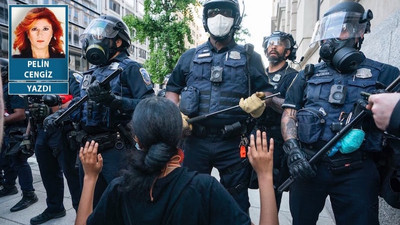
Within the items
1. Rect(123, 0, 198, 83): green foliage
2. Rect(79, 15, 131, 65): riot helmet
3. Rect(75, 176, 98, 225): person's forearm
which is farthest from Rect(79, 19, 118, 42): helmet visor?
Rect(123, 0, 198, 83): green foliage

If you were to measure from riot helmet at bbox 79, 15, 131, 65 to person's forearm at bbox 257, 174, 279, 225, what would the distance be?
196cm

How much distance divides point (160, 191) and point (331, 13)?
189cm

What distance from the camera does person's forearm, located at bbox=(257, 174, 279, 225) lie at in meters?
1.26

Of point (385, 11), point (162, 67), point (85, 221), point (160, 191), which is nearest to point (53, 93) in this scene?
point (85, 221)

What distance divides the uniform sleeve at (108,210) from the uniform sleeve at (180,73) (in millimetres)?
1498

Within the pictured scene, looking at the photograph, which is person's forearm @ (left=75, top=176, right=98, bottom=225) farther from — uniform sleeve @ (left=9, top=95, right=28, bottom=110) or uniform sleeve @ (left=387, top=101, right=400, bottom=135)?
uniform sleeve @ (left=9, top=95, right=28, bottom=110)

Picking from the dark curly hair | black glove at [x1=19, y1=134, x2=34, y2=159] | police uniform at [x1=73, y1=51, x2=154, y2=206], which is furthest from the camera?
black glove at [x1=19, y1=134, x2=34, y2=159]

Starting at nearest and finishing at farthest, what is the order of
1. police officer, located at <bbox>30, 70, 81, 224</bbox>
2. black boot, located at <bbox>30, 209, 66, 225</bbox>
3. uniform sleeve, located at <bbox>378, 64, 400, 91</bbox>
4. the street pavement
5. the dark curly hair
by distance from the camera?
1. the dark curly hair
2. uniform sleeve, located at <bbox>378, 64, 400, 91</bbox>
3. police officer, located at <bbox>30, 70, 81, 224</bbox>
4. black boot, located at <bbox>30, 209, 66, 225</bbox>
5. the street pavement

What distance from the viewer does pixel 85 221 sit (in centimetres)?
141

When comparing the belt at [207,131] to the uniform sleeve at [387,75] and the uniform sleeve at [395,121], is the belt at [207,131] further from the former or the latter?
the uniform sleeve at [395,121]

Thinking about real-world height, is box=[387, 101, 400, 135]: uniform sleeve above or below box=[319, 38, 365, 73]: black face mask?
below

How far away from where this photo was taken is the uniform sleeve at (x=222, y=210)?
119 centimetres

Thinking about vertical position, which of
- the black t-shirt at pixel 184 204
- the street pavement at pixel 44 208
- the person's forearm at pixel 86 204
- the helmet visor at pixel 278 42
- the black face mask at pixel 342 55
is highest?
the helmet visor at pixel 278 42

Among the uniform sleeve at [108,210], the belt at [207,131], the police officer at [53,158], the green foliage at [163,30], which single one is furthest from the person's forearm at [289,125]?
the green foliage at [163,30]
